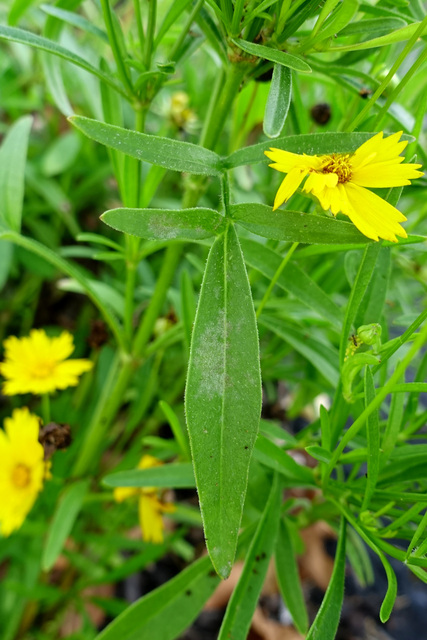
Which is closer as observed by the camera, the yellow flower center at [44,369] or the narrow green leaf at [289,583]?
the narrow green leaf at [289,583]

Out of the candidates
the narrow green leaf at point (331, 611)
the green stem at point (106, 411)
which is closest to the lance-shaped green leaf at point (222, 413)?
the narrow green leaf at point (331, 611)

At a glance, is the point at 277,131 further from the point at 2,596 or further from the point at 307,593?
the point at 307,593

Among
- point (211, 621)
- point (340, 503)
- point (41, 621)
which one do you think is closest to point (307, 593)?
point (211, 621)

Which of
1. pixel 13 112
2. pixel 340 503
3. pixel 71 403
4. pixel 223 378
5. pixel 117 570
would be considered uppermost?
pixel 13 112

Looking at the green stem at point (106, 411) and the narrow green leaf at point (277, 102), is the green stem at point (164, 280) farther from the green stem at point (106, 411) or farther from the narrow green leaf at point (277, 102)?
the narrow green leaf at point (277, 102)

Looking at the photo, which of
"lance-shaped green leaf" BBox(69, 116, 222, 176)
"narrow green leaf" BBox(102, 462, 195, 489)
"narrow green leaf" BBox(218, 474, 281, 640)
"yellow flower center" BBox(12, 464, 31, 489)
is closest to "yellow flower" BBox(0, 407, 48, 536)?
"yellow flower center" BBox(12, 464, 31, 489)

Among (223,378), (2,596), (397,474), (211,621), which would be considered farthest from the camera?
(211,621)
